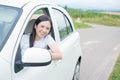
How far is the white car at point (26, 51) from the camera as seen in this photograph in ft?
12.7

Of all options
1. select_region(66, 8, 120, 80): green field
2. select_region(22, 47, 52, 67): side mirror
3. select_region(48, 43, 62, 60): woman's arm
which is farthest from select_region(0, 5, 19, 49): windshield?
select_region(66, 8, 120, 80): green field

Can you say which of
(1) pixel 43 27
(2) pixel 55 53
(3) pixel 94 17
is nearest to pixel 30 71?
(2) pixel 55 53

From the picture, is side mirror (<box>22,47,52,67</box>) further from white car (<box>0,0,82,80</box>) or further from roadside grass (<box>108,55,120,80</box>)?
roadside grass (<box>108,55,120,80</box>)

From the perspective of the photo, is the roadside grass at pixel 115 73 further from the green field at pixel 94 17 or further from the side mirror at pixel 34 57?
the green field at pixel 94 17

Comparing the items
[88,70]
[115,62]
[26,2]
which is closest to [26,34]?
[26,2]

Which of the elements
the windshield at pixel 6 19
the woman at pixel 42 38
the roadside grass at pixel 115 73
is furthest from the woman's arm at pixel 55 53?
the roadside grass at pixel 115 73

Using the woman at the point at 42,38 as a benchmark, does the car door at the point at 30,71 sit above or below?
below

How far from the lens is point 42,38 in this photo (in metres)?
4.86

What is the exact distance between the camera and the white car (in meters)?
3.86

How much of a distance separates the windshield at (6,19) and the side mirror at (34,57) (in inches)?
12.0

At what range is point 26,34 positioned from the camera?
4.96 m

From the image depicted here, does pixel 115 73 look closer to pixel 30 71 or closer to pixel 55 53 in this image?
pixel 55 53

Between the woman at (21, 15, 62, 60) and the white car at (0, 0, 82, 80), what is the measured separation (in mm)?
111

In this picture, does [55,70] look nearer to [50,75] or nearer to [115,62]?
[50,75]
